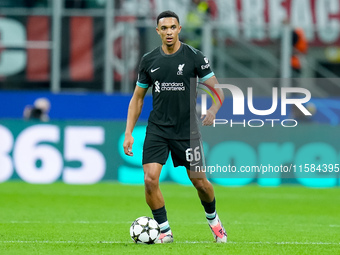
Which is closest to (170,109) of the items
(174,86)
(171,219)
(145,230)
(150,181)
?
(174,86)

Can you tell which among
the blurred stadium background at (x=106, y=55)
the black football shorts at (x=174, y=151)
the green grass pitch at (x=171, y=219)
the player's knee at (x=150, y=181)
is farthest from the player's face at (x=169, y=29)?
the blurred stadium background at (x=106, y=55)

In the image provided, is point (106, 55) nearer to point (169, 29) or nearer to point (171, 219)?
point (171, 219)

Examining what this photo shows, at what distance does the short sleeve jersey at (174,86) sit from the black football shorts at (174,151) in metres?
0.05

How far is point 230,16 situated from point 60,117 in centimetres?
598

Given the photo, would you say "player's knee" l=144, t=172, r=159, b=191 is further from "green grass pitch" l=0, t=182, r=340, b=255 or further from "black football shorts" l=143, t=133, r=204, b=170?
"green grass pitch" l=0, t=182, r=340, b=255

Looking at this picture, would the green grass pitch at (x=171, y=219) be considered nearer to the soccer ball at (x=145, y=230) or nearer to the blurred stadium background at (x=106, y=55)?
the soccer ball at (x=145, y=230)

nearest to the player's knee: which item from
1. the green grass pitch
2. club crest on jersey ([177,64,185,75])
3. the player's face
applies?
the green grass pitch

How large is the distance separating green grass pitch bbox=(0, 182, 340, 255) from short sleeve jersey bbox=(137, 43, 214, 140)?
3.76 ft

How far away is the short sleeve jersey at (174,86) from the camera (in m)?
8.34

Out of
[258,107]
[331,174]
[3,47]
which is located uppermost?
[3,47]

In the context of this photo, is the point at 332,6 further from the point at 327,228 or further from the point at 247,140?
the point at 327,228

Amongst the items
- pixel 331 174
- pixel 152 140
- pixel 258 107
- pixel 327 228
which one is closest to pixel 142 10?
pixel 258 107

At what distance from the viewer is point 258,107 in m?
18.4

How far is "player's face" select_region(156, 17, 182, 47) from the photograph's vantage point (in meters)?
8.22
